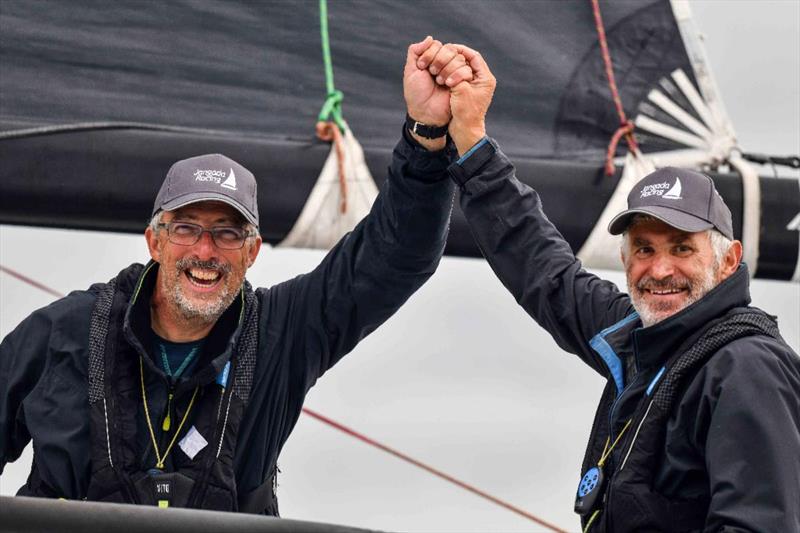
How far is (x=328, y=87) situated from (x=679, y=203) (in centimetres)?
73

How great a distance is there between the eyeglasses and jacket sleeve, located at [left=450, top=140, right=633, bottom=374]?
33 cm

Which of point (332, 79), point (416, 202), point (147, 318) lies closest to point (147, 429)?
point (147, 318)

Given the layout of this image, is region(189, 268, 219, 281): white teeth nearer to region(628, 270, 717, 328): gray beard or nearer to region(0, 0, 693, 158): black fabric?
region(0, 0, 693, 158): black fabric

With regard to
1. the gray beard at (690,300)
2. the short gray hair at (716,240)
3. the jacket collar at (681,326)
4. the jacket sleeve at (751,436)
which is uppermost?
the short gray hair at (716,240)

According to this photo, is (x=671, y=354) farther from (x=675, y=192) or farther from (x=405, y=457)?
(x=405, y=457)

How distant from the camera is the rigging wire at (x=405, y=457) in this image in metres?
3.00

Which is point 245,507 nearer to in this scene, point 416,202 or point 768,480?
point 416,202

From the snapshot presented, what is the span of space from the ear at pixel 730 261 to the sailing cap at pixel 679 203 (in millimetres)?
20

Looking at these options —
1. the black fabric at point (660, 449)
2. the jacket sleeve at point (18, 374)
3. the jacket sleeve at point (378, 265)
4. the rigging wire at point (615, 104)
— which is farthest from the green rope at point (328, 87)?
the black fabric at point (660, 449)

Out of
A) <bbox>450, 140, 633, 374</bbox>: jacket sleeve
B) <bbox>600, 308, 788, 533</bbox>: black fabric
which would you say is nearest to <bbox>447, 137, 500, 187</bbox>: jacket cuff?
<bbox>450, 140, 633, 374</bbox>: jacket sleeve

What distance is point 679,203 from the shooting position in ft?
7.09

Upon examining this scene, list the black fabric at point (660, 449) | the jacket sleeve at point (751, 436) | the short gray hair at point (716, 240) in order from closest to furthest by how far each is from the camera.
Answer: the jacket sleeve at point (751, 436) → the black fabric at point (660, 449) → the short gray hair at point (716, 240)

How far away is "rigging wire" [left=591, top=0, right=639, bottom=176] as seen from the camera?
2695 millimetres

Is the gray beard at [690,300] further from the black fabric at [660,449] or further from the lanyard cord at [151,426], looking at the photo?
the lanyard cord at [151,426]
